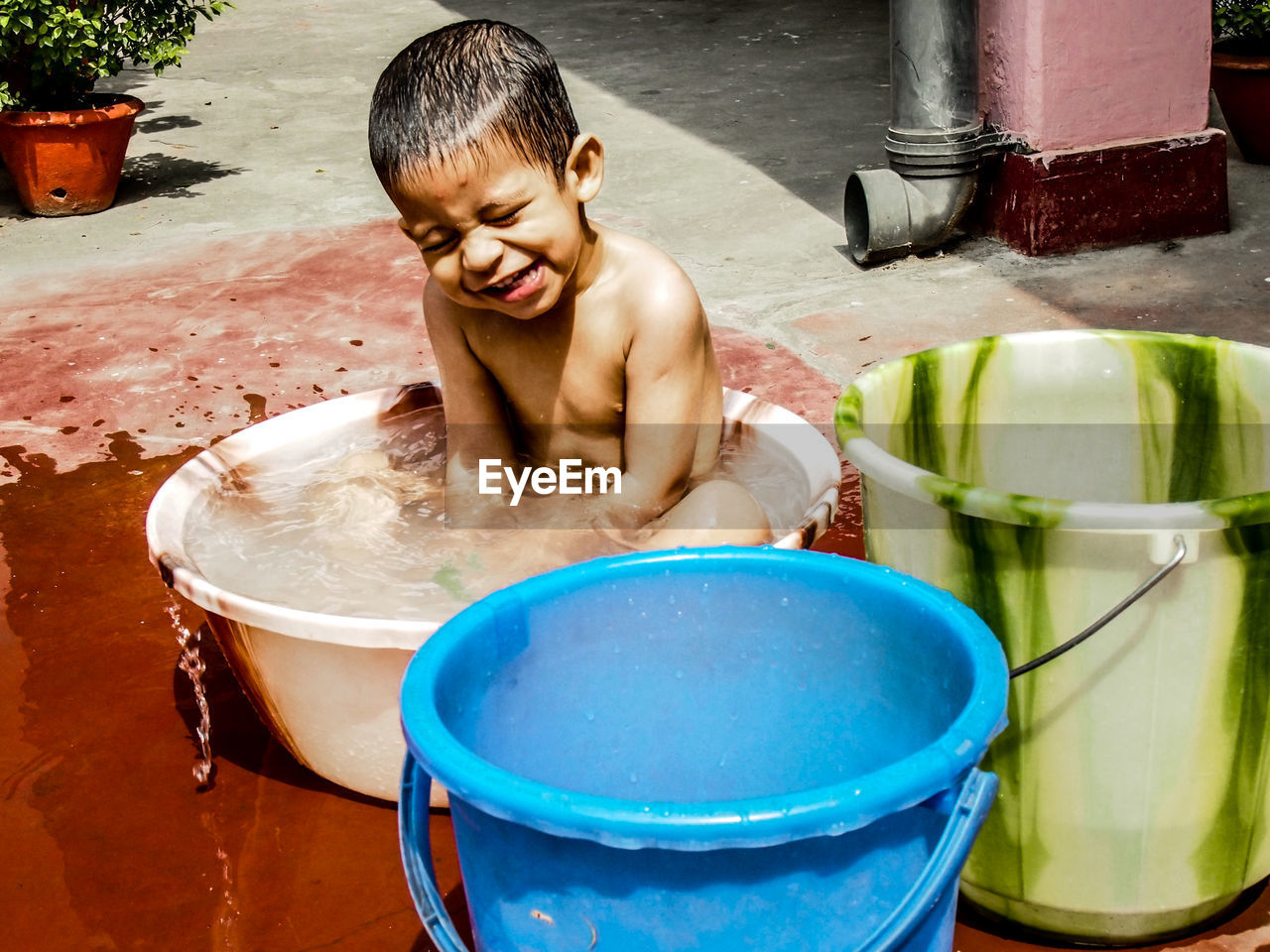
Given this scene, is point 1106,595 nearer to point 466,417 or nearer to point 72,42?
point 466,417

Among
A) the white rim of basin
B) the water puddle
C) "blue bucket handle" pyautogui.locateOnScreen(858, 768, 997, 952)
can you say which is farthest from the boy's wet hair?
"blue bucket handle" pyautogui.locateOnScreen(858, 768, 997, 952)

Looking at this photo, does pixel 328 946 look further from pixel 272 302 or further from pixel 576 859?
pixel 272 302

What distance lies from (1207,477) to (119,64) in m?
5.30

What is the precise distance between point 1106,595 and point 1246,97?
420 centimetres

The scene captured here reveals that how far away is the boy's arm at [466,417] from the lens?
8.36ft

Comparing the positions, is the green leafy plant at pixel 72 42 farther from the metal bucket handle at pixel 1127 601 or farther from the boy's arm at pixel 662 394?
the metal bucket handle at pixel 1127 601

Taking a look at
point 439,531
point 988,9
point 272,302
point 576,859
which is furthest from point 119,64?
point 576,859

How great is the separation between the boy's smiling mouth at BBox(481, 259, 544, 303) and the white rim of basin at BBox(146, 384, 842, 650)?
1.68 ft

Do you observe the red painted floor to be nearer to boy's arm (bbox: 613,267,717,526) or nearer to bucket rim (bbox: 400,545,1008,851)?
Answer: boy's arm (bbox: 613,267,717,526)

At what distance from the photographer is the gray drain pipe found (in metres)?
4.25

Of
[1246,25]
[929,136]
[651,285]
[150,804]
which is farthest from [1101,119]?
[150,804]

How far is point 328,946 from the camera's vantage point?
6.13ft

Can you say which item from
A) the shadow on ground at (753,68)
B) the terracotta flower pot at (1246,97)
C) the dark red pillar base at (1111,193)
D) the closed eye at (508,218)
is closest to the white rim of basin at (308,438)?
the closed eye at (508,218)

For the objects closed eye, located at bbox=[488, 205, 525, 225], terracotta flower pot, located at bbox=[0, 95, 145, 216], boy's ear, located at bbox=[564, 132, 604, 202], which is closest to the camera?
closed eye, located at bbox=[488, 205, 525, 225]
